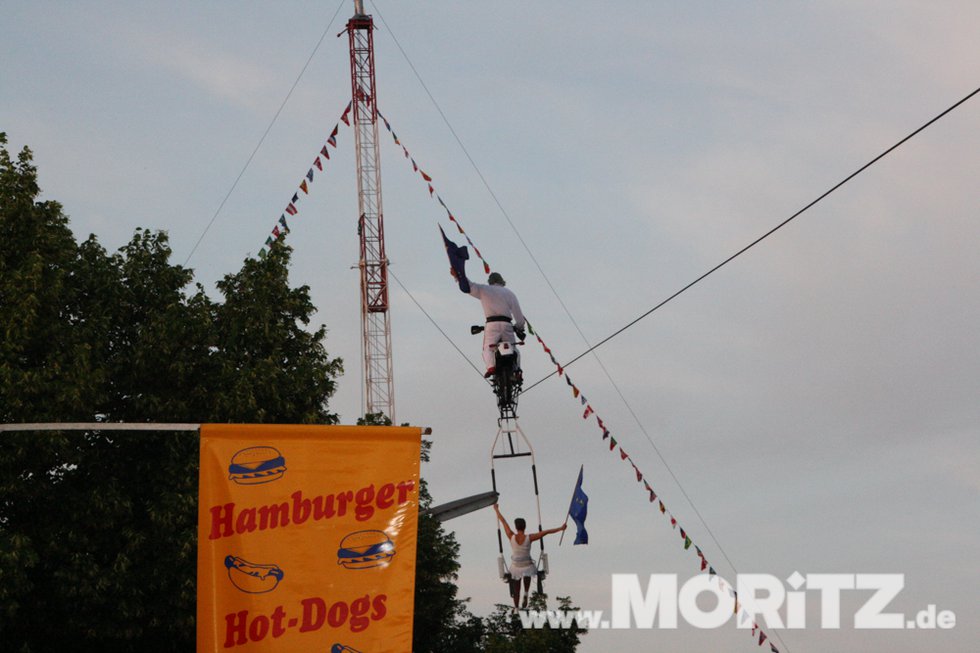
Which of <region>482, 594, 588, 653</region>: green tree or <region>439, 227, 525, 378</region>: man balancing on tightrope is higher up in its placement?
<region>439, 227, 525, 378</region>: man balancing on tightrope

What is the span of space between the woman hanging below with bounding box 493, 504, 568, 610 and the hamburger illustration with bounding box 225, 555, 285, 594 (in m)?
9.06

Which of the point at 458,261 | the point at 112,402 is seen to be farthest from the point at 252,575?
the point at 112,402

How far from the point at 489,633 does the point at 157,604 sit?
23383mm

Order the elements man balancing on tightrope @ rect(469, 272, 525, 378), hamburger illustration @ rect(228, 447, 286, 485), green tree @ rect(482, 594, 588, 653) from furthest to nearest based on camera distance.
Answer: green tree @ rect(482, 594, 588, 653) < man balancing on tightrope @ rect(469, 272, 525, 378) < hamburger illustration @ rect(228, 447, 286, 485)

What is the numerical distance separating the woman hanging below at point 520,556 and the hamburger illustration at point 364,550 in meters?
8.69

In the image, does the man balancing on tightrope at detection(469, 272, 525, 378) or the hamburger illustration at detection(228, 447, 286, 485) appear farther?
the man balancing on tightrope at detection(469, 272, 525, 378)

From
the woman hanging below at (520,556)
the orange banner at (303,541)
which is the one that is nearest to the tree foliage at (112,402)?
the woman hanging below at (520,556)

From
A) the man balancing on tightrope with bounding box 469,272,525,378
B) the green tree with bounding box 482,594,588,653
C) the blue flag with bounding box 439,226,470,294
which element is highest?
the blue flag with bounding box 439,226,470,294

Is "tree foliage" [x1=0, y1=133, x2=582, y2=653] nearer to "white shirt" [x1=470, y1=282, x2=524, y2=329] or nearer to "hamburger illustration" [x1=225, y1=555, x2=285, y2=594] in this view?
"white shirt" [x1=470, y1=282, x2=524, y2=329]

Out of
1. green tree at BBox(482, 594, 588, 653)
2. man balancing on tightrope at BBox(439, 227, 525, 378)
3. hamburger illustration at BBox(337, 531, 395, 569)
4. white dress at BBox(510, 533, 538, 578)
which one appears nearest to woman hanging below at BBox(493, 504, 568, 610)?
white dress at BBox(510, 533, 538, 578)

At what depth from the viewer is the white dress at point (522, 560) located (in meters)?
18.3

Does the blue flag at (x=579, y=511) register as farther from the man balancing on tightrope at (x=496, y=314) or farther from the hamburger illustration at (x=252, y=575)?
the hamburger illustration at (x=252, y=575)

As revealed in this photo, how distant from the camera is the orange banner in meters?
9.39

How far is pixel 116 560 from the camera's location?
71.1 ft
